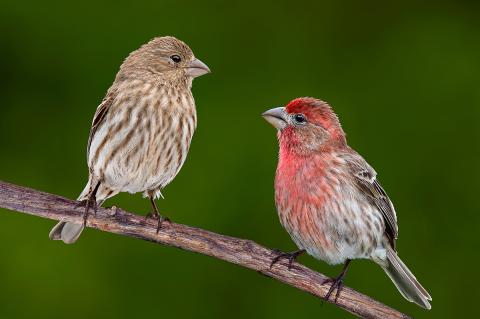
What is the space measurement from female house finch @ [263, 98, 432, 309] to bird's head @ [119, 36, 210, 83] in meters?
0.58

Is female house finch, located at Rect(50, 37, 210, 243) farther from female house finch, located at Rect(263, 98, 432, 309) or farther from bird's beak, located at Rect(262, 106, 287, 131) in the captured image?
female house finch, located at Rect(263, 98, 432, 309)

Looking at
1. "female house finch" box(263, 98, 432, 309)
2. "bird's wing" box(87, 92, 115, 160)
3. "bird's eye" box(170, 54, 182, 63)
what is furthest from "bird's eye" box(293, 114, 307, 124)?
"bird's wing" box(87, 92, 115, 160)

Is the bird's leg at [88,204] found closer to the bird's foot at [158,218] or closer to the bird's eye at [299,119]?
the bird's foot at [158,218]

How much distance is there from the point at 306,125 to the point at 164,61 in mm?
893

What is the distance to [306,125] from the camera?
3.40 m

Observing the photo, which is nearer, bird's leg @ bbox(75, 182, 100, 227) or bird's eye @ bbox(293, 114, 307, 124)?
bird's leg @ bbox(75, 182, 100, 227)

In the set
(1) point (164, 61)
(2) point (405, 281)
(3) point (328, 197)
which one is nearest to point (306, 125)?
(3) point (328, 197)

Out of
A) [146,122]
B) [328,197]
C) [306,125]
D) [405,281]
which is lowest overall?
[405,281]

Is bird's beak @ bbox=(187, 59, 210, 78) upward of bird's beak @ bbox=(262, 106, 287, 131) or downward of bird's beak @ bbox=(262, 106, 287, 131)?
upward

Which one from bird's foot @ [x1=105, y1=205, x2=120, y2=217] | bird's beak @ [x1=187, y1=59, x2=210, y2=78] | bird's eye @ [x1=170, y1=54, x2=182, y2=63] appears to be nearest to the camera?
bird's foot @ [x1=105, y1=205, x2=120, y2=217]

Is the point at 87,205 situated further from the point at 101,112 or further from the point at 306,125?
the point at 306,125

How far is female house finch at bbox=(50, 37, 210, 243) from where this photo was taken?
3332mm

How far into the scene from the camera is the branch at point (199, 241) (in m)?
3.00

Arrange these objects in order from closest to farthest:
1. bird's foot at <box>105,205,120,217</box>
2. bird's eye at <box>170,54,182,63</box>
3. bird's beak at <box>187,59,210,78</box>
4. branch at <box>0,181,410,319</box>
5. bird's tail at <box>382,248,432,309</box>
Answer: branch at <box>0,181,410,319</box> → bird's foot at <box>105,205,120,217</box> → bird's beak at <box>187,59,210,78</box> → bird's eye at <box>170,54,182,63</box> → bird's tail at <box>382,248,432,309</box>
